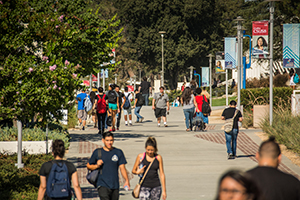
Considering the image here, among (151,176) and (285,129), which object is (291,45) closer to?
(285,129)

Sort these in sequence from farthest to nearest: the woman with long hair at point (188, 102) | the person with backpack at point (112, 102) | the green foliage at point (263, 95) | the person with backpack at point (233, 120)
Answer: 1. the green foliage at point (263, 95)
2. the woman with long hair at point (188, 102)
3. the person with backpack at point (112, 102)
4. the person with backpack at point (233, 120)

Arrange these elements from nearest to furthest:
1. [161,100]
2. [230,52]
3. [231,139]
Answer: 1. [231,139]
2. [161,100]
3. [230,52]

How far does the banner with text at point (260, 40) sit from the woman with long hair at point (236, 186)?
674 inches

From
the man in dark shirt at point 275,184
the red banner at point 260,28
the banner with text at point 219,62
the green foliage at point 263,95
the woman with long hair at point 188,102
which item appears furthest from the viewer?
the banner with text at point 219,62

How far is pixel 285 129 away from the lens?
14.6 meters

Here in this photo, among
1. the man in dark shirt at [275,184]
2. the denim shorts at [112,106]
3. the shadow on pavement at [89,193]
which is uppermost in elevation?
the denim shorts at [112,106]

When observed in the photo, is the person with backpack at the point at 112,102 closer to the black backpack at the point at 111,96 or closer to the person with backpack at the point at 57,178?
the black backpack at the point at 111,96

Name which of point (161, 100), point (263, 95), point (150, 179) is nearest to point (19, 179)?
point (150, 179)

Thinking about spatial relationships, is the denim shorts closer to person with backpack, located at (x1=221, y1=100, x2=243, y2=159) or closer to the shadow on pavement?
person with backpack, located at (x1=221, y1=100, x2=243, y2=159)

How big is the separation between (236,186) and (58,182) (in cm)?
384

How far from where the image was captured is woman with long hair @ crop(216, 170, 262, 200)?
7.39 ft

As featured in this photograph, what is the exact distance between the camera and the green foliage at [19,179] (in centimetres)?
841

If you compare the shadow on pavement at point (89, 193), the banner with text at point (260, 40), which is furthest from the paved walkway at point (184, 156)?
the banner with text at point (260, 40)

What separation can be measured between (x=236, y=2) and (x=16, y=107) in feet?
199
